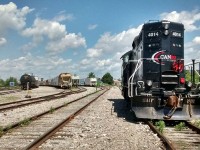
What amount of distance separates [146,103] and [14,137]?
476 cm

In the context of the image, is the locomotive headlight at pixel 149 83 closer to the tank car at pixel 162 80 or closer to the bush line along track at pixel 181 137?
the tank car at pixel 162 80

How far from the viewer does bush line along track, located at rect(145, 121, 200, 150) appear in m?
7.26

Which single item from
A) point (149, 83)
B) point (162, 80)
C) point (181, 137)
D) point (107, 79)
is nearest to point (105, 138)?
point (181, 137)

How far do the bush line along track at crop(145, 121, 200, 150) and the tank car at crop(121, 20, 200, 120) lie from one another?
71 cm

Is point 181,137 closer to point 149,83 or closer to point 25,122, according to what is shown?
point 149,83

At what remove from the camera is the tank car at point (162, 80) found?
11.1 meters

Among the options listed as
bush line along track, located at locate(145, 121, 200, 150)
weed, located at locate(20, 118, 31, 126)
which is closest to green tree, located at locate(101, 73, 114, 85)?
weed, located at locate(20, 118, 31, 126)

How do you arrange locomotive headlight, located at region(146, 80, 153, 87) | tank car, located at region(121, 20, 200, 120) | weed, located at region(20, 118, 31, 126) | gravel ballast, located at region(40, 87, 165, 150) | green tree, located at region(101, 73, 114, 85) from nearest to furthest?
gravel ballast, located at region(40, 87, 165, 150)
weed, located at region(20, 118, 31, 126)
tank car, located at region(121, 20, 200, 120)
locomotive headlight, located at region(146, 80, 153, 87)
green tree, located at region(101, 73, 114, 85)

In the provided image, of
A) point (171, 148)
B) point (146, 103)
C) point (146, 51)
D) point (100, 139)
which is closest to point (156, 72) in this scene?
point (146, 51)

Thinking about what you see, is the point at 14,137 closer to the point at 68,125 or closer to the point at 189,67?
the point at 68,125


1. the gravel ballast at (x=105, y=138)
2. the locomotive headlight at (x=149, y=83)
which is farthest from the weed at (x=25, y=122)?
the locomotive headlight at (x=149, y=83)

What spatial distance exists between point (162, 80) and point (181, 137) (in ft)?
12.4

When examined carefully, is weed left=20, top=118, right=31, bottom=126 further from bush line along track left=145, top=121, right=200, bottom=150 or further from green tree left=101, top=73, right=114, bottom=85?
green tree left=101, top=73, right=114, bottom=85

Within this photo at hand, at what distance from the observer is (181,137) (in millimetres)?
8602
